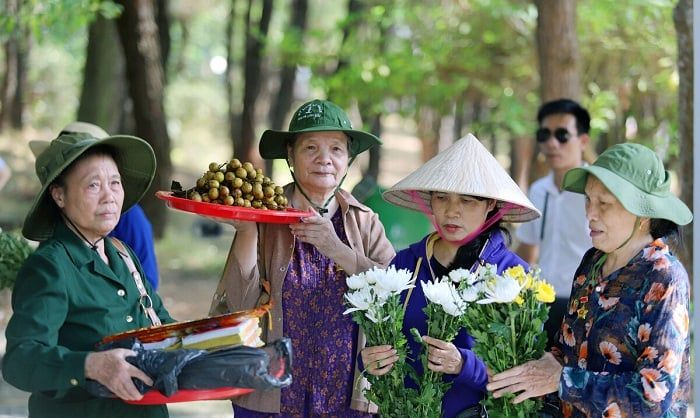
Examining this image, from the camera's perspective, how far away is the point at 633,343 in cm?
274

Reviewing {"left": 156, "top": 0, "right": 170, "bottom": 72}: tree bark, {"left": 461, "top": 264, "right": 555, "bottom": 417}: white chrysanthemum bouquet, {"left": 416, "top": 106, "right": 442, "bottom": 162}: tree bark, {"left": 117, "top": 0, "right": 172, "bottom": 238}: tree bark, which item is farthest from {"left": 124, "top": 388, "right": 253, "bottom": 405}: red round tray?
{"left": 156, "top": 0, "right": 170, "bottom": 72}: tree bark

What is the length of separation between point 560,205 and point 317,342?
7.56 ft

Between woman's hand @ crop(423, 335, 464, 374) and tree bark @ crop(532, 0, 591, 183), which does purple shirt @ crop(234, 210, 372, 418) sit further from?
tree bark @ crop(532, 0, 591, 183)

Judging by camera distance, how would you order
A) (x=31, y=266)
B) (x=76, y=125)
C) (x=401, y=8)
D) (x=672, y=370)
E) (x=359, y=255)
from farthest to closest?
(x=401, y=8), (x=76, y=125), (x=359, y=255), (x=31, y=266), (x=672, y=370)

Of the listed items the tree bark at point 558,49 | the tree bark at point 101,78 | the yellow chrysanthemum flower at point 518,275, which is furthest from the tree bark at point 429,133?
the yellow chrysanthemum flower at point 518,275

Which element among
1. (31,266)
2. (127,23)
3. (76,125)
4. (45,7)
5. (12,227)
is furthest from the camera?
(12,227)

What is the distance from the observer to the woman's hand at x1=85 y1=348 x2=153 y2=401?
2602 millimetres

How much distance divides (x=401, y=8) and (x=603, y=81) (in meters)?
2.65

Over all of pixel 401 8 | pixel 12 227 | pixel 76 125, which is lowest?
pixel 12 227

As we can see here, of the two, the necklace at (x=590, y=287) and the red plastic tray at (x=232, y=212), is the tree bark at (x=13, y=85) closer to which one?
the red plastic tray at (x=232, y=212)

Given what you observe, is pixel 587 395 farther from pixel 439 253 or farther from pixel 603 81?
pixel 603 81

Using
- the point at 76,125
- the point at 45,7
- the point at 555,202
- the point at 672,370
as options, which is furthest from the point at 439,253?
the point at 45,7

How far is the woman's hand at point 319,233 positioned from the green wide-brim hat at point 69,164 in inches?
22.0

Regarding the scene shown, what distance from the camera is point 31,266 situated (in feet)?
9.42
